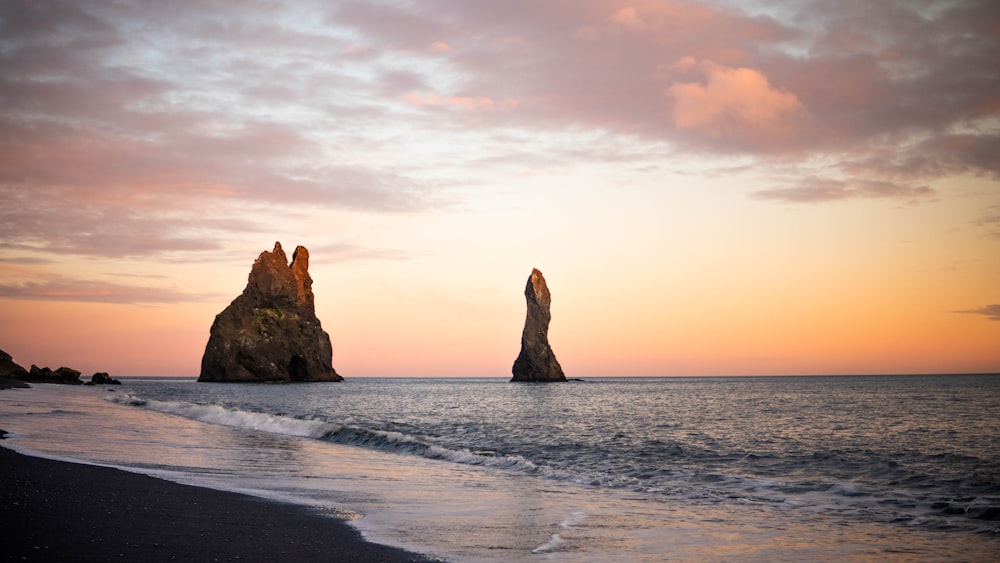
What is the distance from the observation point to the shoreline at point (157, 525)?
8.23 metres

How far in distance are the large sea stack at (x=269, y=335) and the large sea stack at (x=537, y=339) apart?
163 ft

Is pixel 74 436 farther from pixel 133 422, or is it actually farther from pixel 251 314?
pixel 251 314

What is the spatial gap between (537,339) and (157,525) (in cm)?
14998

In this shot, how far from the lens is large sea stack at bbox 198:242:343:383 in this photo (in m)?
155

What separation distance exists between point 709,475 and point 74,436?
69.2 ft

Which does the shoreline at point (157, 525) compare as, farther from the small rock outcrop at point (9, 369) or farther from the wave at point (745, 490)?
the small rock outcrop at point (9, 369)

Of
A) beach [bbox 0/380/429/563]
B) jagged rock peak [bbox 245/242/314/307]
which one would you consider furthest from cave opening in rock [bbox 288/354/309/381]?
beach [bbox 0/380/429/563]

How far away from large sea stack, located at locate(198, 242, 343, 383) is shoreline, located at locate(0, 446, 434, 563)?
150 metres

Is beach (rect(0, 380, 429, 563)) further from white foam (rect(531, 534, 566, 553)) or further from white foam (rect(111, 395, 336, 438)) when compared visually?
white foam (rect(111, 395, 336, 438))

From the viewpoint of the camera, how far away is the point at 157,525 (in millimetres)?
9922

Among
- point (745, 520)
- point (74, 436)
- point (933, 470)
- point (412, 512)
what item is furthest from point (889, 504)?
point (74, 436)

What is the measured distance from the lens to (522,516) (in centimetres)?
1255

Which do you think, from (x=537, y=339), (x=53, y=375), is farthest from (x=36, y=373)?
(x=537, y=339)

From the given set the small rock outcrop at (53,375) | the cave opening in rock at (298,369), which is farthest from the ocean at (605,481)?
the cave opening in rock at (298,369)
